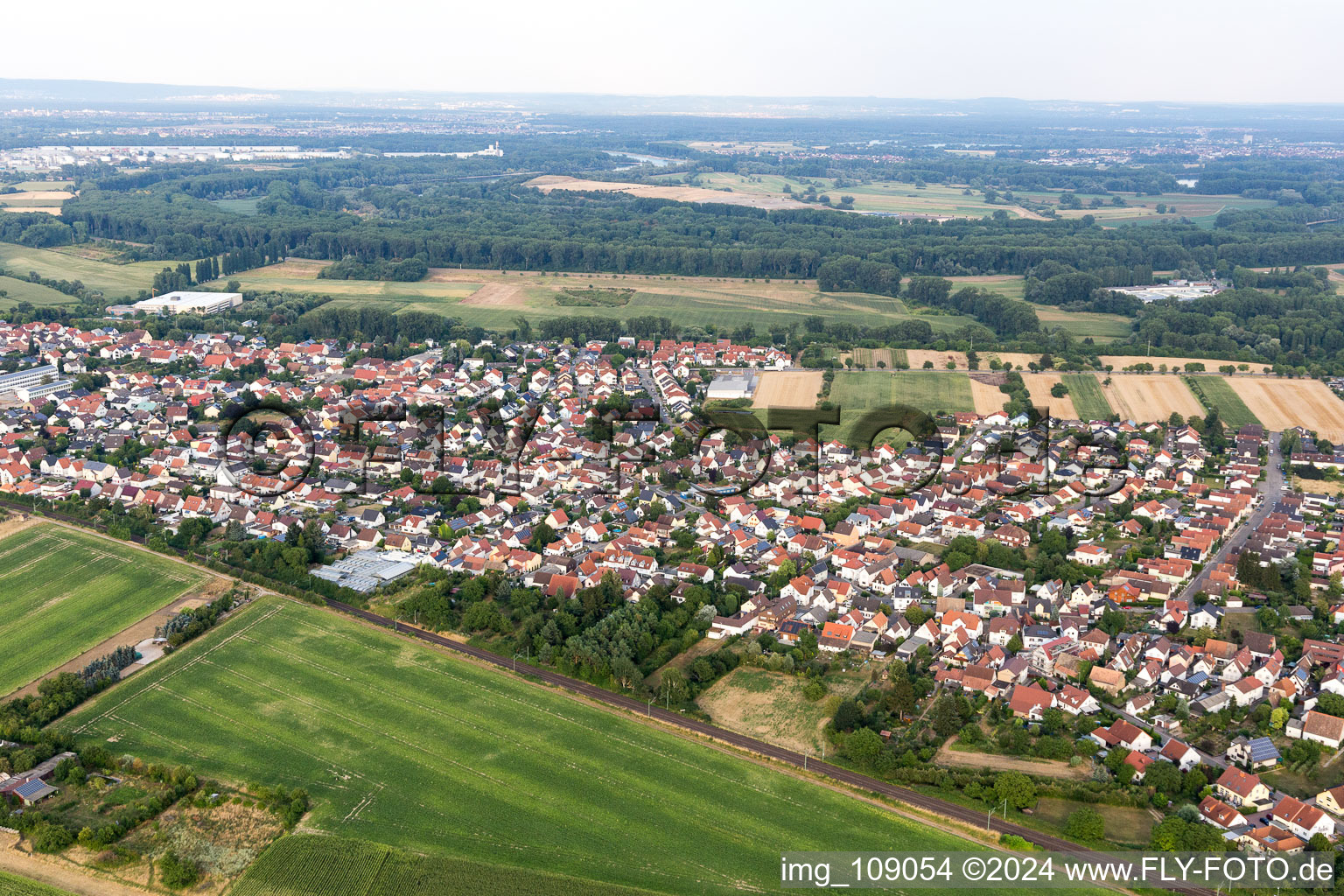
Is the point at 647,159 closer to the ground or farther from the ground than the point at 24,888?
farther from the ground

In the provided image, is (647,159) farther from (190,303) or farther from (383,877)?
(383,877)

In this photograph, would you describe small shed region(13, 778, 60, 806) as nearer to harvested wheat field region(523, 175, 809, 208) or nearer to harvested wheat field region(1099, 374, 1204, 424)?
harvested wheat field region(1099, 374, 1204, 424)

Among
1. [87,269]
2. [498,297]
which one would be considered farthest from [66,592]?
[87,269]

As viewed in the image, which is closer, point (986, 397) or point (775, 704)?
point (775, 704)

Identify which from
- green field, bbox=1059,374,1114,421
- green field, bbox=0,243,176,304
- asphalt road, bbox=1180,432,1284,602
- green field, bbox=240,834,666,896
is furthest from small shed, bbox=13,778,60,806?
green field, bbox=0,243,176,304

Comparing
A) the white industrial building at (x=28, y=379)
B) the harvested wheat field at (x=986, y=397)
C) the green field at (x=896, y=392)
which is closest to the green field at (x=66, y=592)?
the white industrial building at (x=28, y=379)

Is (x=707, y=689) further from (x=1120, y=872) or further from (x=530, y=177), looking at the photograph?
(x=530, y=177)
